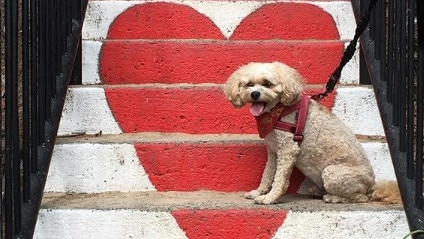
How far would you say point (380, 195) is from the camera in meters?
2.68

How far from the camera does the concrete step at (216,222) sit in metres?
2.48

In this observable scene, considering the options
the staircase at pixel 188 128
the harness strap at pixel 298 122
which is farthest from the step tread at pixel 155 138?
the harness strap at pixel 298 122

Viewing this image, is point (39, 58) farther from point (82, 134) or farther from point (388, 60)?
point (388, 60)

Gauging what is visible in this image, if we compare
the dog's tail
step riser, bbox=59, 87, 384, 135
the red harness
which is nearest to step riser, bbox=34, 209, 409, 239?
the dog's tail

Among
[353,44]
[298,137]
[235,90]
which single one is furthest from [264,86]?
[353,44]

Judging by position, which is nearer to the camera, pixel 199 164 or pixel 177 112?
pixel 199 164

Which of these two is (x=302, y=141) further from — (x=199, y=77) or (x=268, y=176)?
(x=199, y=77)

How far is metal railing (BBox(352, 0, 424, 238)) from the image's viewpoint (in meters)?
2.35

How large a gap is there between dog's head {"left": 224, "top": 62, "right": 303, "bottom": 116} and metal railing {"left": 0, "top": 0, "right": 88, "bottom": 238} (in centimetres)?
Answer: 79

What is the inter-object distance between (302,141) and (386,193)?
404 millimetres

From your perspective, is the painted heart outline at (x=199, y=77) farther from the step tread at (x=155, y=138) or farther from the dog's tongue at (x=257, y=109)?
the dog's tongue at (x=257, y=109)

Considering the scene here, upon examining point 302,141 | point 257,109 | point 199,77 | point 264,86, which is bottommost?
point 199,77

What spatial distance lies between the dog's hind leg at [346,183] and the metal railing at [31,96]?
1150 mm

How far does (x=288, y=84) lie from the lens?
261 centimetres
